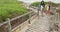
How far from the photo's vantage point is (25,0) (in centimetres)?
2775

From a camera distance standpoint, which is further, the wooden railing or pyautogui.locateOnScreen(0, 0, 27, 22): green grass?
pyautogui.locateOnScreen(0, 0, 27, 22): green grass

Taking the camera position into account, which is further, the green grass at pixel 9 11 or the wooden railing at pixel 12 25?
the green grass at pixel 9 11

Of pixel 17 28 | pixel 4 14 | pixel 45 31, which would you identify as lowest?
pixel 45 31

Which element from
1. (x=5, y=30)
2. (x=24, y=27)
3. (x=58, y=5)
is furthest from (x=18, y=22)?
(x=58, y=5)

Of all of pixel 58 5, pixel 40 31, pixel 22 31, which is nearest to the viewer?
pixel 22 31

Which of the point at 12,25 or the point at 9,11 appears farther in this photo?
the point at 9,11

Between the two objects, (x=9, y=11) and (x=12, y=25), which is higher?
(x=9, y=11)

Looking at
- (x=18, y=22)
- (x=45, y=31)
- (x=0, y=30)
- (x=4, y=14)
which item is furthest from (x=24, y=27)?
(x=0, y=30)

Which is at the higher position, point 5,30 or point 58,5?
point 5,30

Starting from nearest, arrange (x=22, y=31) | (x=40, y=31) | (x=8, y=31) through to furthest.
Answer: (x=8, y=31), (x=22, y=31), (x=40, y=31)

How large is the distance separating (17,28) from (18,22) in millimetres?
1467

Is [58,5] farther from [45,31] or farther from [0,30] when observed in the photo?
[0,30]

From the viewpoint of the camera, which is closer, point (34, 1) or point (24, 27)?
point (24, 27)

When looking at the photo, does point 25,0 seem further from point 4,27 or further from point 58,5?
point 4,27
